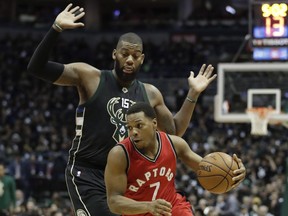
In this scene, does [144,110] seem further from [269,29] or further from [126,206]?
[269,29]

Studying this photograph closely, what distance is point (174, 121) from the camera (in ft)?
21.0

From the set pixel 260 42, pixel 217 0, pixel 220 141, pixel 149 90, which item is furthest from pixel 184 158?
pixel 217 0

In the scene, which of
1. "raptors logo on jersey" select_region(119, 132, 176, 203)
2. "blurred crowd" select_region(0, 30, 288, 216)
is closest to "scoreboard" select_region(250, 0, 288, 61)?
"blurred crowd" select_region(0, 30, 288, 216)

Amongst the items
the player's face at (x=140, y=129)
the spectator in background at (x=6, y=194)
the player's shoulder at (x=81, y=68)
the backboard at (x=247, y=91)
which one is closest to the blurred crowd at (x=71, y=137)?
the spectator in background at (x=6, y=194)

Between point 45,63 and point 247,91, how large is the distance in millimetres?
10693

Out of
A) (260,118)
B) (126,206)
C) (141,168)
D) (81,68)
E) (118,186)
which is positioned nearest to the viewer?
(126,206)

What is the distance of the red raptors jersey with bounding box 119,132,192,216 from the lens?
17.9 feet

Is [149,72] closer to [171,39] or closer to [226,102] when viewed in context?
[171,39]

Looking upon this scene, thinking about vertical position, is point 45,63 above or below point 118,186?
above

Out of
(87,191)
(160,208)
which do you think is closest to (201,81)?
(87,191)

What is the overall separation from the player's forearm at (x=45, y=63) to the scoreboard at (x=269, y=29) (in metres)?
8.43

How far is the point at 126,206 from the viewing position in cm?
524

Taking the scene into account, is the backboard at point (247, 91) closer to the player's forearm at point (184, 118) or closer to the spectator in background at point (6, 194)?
the spectator in background at point (6, 194)

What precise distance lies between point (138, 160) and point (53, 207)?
30.7 feet
